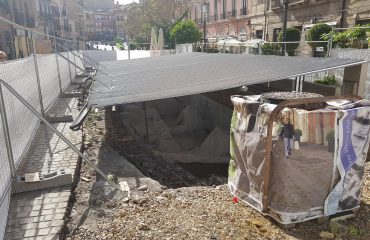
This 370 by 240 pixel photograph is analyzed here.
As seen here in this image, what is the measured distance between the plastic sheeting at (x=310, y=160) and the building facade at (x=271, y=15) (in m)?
16.4

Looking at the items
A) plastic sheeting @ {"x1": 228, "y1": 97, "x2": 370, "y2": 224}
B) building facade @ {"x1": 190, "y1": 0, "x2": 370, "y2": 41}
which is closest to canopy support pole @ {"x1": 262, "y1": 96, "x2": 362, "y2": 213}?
plastic sheeting @ {"x1": 228, "y1": 97, "x2": 370, "y2": 224}

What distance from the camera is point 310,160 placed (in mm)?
3342

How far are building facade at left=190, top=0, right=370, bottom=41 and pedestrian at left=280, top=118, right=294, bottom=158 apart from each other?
16820mm

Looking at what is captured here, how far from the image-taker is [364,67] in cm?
762

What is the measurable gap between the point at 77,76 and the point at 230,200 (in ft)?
46.3

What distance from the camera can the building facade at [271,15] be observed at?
18344mm

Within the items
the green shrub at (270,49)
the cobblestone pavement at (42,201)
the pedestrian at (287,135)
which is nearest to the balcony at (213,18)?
the green shrub at (270,49)

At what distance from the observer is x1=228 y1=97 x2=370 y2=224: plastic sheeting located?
3262 mm

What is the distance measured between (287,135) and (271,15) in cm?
2587

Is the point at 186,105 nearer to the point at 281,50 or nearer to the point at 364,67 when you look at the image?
the point at 281,50

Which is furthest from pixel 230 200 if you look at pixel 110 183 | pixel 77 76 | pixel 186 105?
pixel 77 76

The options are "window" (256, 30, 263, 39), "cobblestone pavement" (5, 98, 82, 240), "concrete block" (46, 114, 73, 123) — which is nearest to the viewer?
"cobblestone pavement" (5, 98, 82, 240)

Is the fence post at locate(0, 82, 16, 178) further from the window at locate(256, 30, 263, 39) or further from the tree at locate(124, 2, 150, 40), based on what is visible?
the tree at locate(124, 2, 150, 40)

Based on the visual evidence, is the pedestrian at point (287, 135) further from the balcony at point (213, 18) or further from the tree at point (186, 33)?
the balcony at point (213, 18)
